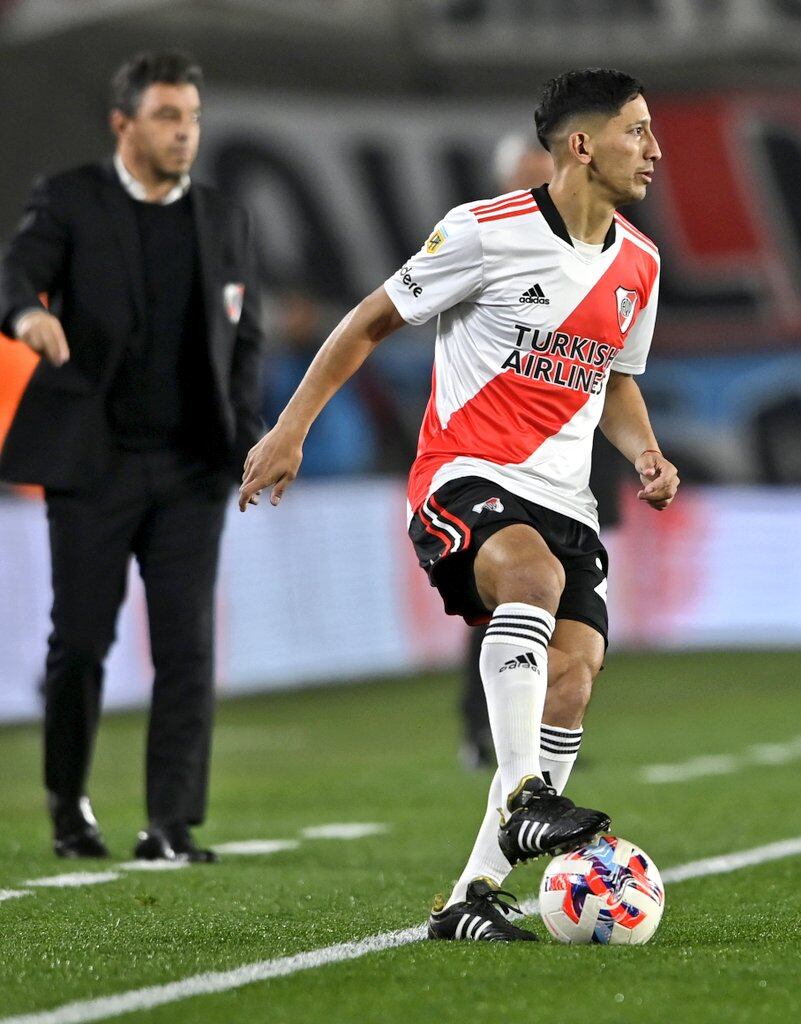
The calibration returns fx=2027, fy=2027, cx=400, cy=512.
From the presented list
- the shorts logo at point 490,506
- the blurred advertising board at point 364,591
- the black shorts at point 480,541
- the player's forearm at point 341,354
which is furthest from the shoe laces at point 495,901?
the blurred advertising board at point 364,591

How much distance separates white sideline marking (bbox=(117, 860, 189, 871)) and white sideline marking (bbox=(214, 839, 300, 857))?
39 centimetres

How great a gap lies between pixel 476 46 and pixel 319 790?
57.5 ft

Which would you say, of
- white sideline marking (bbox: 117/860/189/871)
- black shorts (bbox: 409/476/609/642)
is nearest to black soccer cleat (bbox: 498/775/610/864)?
black shorts (bbox: 409/476/609/642)

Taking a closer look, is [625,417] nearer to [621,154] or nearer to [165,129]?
[621,154]

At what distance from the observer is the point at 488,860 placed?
14.7ft

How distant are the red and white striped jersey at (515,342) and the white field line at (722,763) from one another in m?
3.95

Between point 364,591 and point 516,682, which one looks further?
point 364,591

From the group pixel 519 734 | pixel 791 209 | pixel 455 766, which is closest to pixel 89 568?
pixel 519 734

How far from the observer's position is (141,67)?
6172 millimetres

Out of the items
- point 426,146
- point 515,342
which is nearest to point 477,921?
point 515,342

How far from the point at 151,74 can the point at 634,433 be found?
207 centimetres

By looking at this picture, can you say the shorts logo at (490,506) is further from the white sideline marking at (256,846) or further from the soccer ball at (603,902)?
the white sideline marking at (256,846)

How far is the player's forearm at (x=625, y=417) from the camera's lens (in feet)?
16.4

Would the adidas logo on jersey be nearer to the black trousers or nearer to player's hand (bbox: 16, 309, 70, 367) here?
player's hand (bbox: 16, 309, 70, 367)
